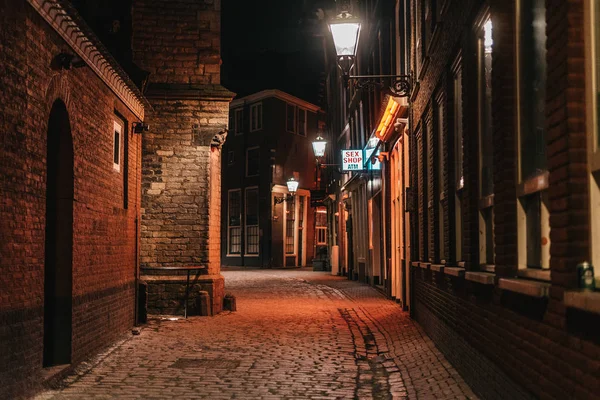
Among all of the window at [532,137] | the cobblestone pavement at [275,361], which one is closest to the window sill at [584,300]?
the window at [532,137]

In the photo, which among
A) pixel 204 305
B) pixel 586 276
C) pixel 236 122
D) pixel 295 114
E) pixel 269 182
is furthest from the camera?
pixel 236 122

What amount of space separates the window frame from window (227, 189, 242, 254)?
395 cm

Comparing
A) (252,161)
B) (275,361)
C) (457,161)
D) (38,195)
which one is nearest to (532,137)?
(457,161)

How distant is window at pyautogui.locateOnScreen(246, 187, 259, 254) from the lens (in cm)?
4391

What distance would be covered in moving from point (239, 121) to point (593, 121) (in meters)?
42.3

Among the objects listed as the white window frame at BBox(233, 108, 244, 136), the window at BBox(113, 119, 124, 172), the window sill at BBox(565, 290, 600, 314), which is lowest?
the window sill at BBox(565, 290, 600, 314)

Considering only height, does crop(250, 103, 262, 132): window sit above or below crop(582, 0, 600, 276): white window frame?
above

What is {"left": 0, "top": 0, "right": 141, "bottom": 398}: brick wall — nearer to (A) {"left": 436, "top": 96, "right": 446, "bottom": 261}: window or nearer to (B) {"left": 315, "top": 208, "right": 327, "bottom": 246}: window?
(A) {"left": 436, "top": 96, "right": 446, "bottom": 261}: window

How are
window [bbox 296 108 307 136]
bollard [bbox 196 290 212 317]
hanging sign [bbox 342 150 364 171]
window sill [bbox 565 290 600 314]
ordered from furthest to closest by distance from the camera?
window [bbox 296 108 307 136]
hanging sign [bbox 342 150 364 171]
bollard [bbox 196 290 212 317]
window sill [bbox 565 290 600 314]

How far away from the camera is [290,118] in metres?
44.8

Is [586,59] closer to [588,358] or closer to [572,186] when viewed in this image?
[572,186]

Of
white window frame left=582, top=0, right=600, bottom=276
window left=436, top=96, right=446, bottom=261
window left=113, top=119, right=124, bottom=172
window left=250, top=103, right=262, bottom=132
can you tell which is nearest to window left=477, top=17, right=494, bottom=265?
window left=436, top=96, right=446, bottom=261

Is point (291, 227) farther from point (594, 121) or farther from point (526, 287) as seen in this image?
point (594, 121)

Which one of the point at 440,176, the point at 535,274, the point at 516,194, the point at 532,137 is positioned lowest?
the point at 535,274
